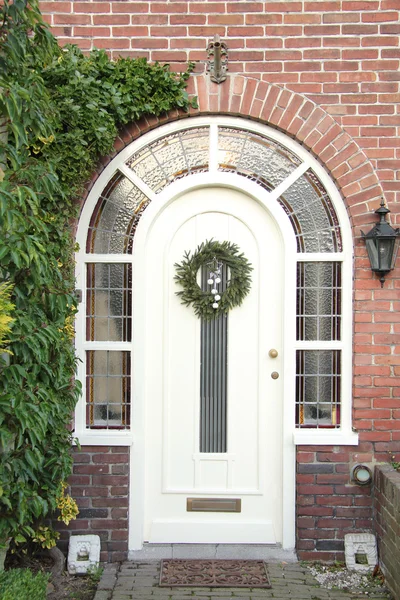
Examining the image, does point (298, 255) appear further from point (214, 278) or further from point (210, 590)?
point (210, 590)

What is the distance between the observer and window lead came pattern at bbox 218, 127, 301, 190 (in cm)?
428

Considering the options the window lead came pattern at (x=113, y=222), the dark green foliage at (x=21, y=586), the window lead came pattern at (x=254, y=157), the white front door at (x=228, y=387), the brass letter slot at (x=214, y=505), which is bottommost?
the dark green foliage at (x=21, y=586)

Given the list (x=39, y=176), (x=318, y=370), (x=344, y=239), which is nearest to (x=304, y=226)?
(x=344, y=239)

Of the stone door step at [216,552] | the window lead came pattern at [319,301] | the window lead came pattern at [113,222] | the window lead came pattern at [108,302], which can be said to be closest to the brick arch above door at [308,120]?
the window lead came pattern at [319,301]

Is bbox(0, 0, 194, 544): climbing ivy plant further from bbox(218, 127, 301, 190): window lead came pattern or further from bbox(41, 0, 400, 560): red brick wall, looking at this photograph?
bbox(218, 127, 301, 190): window lead came pattern

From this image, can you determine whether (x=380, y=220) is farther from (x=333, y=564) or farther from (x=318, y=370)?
(x=333, y=564)

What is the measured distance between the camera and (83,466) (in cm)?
416

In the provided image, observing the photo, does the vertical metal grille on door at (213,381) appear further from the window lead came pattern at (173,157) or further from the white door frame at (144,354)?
the window lead came pattern at (173,157)

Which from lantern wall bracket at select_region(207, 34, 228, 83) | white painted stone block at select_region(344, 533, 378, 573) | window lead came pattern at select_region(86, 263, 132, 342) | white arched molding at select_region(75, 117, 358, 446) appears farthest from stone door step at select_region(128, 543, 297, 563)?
lantern wall bracket at select_region(207, 34, 228, 83)

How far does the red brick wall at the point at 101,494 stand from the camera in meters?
4.15

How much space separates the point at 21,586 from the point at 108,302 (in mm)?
1851

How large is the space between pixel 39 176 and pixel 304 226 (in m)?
1.84

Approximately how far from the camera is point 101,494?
4.16 metres

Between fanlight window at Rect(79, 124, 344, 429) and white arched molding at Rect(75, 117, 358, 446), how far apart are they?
0.01 m
